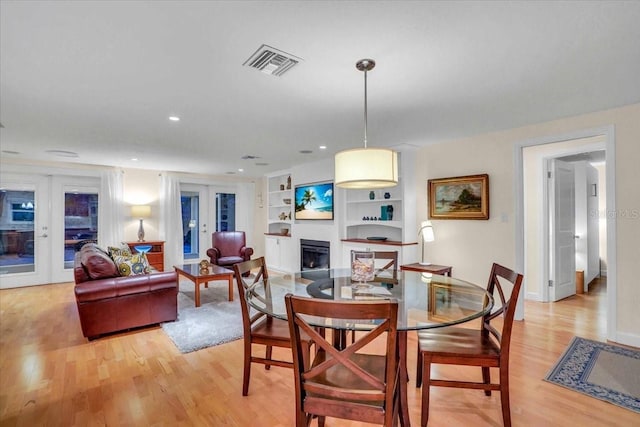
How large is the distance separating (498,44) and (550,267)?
12.5 ft

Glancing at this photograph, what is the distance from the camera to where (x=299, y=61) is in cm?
212

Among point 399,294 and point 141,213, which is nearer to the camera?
point 399,294

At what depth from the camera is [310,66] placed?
2186 mm

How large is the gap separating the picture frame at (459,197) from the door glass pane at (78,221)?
6207 mm

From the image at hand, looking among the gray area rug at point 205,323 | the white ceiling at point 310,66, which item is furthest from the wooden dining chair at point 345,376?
the gray area rug at point 205,323

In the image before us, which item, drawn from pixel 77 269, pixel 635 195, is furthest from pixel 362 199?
pixel 77 269

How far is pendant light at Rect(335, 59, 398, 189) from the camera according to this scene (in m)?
2.06

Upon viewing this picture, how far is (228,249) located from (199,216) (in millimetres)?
1565

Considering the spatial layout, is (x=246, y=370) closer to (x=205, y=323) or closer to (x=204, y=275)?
(x=205, y=323)

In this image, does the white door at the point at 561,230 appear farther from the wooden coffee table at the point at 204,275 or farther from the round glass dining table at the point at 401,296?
the wooden coffee table at the point at 204,275

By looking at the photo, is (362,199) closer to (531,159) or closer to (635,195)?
(531,159)

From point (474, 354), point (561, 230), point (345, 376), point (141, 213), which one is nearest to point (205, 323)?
point (345, 376)

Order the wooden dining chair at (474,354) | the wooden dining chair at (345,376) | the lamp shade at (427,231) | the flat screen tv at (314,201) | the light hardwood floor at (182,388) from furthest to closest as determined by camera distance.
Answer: the flat screen tv at (314,201) → the lamp shade at (427,231) → the light hardwood floor at (182,388) → the wooden dining chair at (474,354) → the wooden dining chair at (345,376)

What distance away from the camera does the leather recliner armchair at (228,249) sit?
602 centimetres
